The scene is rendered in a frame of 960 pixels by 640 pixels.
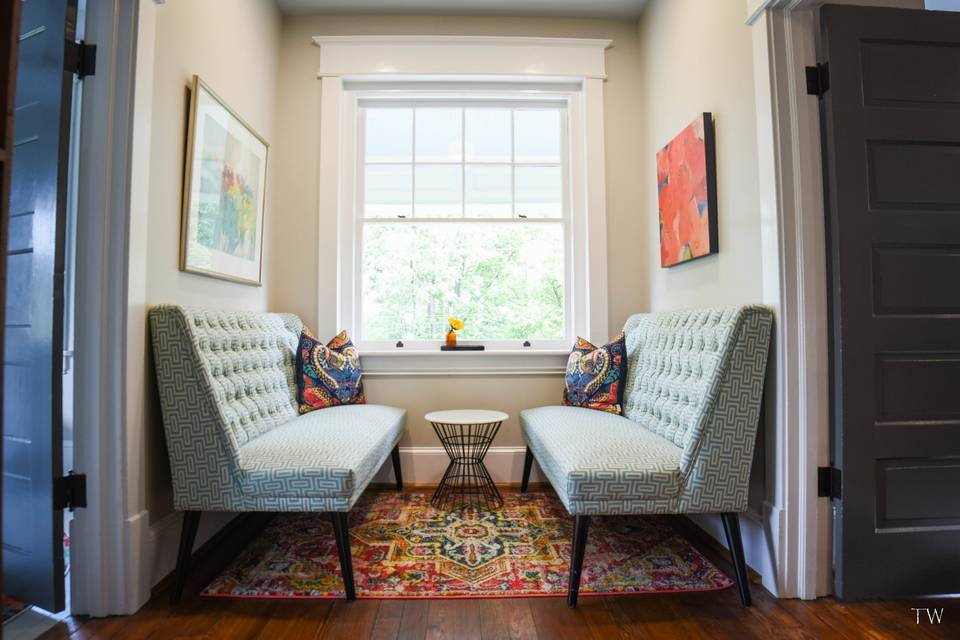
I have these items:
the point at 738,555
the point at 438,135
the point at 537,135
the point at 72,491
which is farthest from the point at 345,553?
the point at 537,135

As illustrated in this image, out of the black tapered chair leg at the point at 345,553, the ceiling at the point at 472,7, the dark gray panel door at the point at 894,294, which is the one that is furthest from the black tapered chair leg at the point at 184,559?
the ceiling at the point at 472,7

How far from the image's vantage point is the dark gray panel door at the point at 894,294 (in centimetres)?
158

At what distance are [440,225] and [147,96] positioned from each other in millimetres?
1676

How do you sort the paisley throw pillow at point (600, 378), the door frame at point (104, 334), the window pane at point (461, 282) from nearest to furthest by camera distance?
the door frame at point (104, 334), the paisley throw pillow at point (600, 378), the window pane at point (461, 282)

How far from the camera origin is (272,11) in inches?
109

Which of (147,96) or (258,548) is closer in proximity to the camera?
(147,96)

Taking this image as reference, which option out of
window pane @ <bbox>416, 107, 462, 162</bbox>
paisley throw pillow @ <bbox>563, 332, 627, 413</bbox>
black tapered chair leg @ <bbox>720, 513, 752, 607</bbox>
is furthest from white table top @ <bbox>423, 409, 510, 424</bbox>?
window pane @ <bbox>416, 107, 462, 162</bbox>

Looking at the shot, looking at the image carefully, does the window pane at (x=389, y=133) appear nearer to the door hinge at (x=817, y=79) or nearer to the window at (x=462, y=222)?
the window at (x=462, y=222)

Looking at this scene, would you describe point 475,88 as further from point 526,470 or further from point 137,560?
point 137,560

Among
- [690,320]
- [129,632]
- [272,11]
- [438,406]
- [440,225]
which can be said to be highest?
[272,11]

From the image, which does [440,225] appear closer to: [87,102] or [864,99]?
[87,102]

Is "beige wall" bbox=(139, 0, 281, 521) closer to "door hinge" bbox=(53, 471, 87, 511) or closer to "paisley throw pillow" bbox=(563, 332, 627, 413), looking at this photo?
"door hinge" bbox=(53, 471, 87, 511)

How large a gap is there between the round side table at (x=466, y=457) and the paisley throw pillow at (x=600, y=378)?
430 mm

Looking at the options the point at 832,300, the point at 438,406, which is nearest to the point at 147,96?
the point at 438,406
